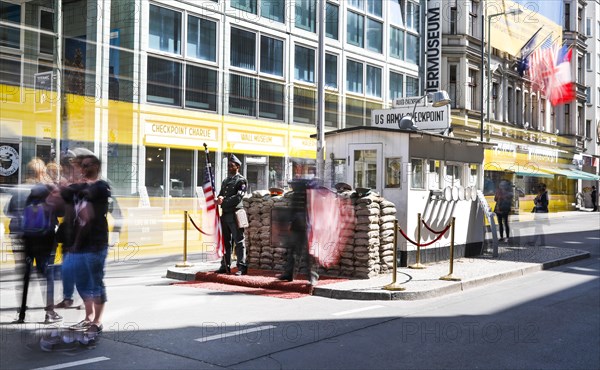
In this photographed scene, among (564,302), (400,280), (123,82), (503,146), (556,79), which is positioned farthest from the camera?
(556,79)

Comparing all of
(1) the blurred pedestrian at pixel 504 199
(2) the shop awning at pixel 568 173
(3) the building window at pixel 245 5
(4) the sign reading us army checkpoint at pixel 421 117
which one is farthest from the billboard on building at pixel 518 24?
(4) the sign reading us army checkpoint at pixel 421 117

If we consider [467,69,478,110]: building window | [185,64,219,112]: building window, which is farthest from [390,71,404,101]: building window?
[185,64,219,112]: building window

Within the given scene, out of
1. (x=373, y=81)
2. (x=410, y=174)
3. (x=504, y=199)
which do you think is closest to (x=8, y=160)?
(x=410, y=174)

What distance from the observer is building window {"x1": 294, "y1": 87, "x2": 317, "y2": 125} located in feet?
89.5

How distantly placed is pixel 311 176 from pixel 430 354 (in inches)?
170

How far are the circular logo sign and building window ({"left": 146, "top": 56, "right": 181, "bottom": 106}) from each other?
5700 millimetres

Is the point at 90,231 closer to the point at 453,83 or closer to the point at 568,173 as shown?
the point at 453,83

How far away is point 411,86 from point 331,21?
26.2 ft

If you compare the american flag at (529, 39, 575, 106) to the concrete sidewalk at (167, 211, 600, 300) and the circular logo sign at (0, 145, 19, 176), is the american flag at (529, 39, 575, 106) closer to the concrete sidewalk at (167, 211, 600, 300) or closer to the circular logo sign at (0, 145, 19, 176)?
the concrete sidewalk at (167, 211, 600, 300)

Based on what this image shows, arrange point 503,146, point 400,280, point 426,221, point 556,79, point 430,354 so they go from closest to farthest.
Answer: point 430,354 < point 400,280 < point 426,221 < point 503,146 < point 556,79

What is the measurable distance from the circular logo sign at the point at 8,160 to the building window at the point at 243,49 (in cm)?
1012

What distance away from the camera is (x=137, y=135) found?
20281mm

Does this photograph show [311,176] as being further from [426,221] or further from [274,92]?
[274,92]

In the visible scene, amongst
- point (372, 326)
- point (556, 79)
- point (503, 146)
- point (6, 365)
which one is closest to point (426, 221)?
point (372, 326)
